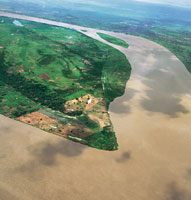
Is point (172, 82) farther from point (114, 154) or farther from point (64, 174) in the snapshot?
point (64, 174)

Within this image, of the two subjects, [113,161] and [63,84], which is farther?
[63,84]

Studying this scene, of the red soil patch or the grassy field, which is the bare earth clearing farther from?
the red soil patch

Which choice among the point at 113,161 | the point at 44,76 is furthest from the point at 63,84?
the point at 113,161

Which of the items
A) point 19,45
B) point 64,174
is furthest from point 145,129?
point 19,45

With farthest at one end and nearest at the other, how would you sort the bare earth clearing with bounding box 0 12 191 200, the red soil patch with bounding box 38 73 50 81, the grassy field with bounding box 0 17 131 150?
1. the red soil patch with bounding box 38 73 50 81
2. the grassy field with bounding box 0 17 131 150
3. the bare earth clearing with bounding box 0 12 191 200

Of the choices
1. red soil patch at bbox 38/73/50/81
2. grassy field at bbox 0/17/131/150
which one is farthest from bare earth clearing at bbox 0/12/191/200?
red soil patch at bbox 38/73/50/81

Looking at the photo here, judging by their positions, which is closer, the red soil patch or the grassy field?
the grassy field

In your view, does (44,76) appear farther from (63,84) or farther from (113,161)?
(113,161)

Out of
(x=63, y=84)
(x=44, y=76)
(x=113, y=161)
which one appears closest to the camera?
(x=113, y=161)
